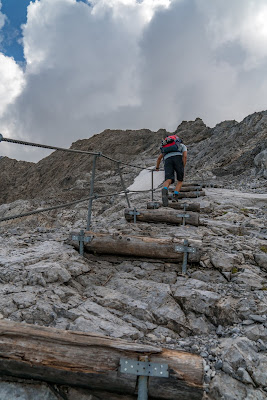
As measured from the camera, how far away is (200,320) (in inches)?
133

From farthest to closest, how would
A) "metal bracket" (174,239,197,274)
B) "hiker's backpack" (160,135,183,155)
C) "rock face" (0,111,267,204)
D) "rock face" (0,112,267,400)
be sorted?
"rock face" (0,111,267,204)
"hiker's backpack" (160,135,183,155)
"metal bracket" (174,239,197,274)
"rock face" (0,112,267,400)

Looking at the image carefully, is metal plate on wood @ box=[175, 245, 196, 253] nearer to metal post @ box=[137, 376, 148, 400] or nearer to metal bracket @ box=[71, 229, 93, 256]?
metal bracket @ box=[71, 229, 93, 256]

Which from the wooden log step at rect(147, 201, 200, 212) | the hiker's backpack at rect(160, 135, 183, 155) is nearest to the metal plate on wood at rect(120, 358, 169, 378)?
the wooden log step at rect(147, 201, 200, 212)

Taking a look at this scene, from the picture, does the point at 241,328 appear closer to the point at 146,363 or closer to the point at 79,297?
the point at 146,363

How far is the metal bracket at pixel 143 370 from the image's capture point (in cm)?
219

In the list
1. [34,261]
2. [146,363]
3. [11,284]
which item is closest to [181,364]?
[146,363]

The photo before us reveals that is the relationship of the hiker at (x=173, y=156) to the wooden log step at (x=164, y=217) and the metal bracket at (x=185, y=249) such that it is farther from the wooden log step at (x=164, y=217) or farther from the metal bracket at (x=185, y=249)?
the metal bracket at (x=185, y=249)

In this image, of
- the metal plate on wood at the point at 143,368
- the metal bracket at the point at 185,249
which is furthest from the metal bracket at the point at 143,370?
the metal bracket at the point at 185,249

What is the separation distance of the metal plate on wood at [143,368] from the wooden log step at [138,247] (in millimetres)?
2388

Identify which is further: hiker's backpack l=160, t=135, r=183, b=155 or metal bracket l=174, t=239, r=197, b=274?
hiker's backpack l=160, t=135, r=183, b=155

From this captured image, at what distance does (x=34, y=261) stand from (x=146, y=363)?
8.91ft

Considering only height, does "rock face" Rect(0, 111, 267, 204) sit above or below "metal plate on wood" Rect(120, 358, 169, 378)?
above

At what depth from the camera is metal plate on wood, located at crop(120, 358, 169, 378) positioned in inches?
86.7

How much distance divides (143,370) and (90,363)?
48 centimetres
